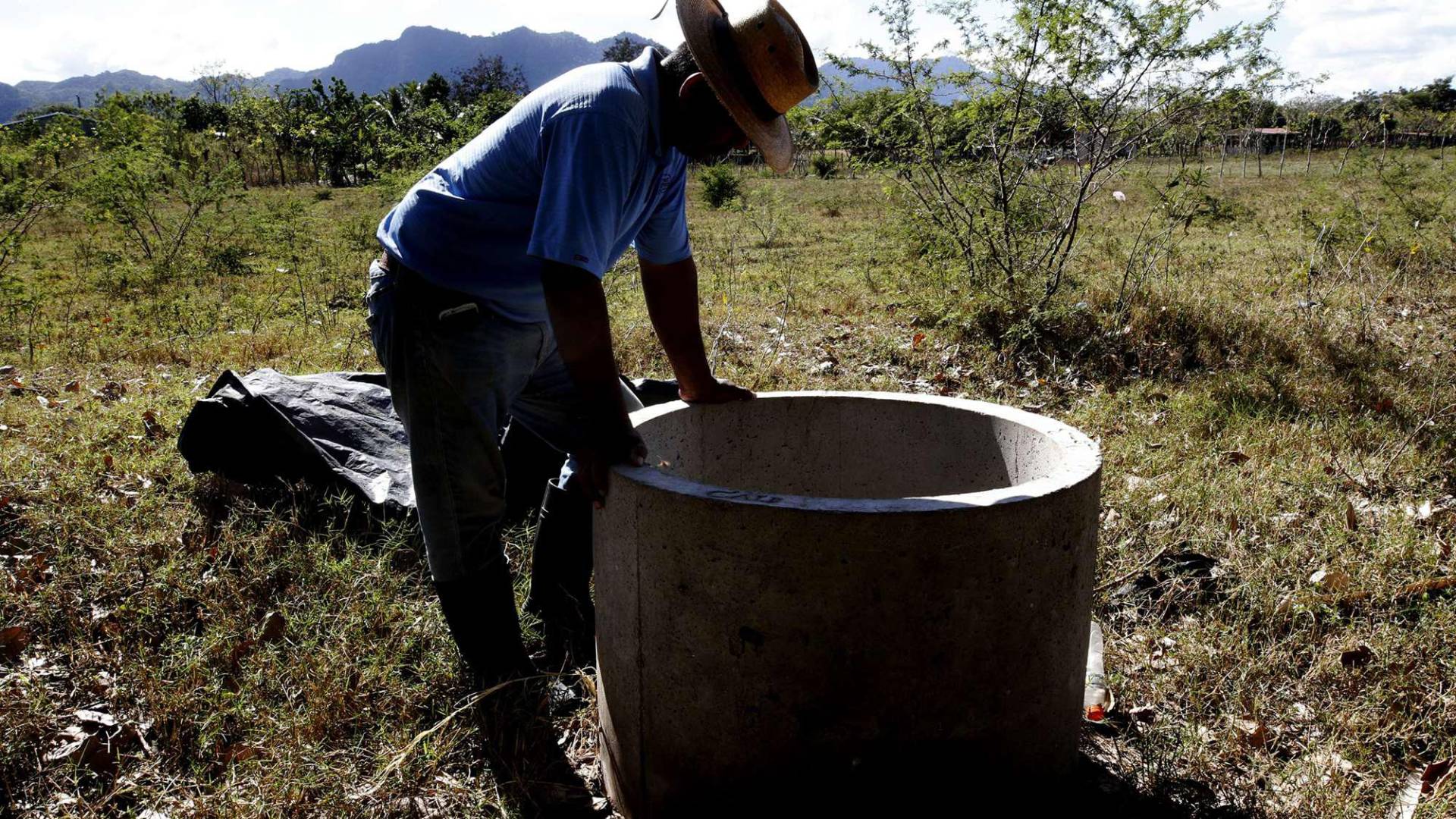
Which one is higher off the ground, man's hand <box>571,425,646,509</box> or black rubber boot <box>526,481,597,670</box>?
man's hand <box>571,425,646,509</box>

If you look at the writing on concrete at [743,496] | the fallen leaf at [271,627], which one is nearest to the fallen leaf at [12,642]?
the fallen leaf at [271,627]

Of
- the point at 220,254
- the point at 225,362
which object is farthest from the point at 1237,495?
the point at 220,254

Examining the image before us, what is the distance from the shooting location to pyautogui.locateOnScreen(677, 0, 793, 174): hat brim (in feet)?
6.18

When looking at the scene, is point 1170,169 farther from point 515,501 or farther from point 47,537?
point 47,537

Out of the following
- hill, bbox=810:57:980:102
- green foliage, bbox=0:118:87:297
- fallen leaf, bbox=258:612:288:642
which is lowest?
fallen leaf, bbox=258:612:288:642

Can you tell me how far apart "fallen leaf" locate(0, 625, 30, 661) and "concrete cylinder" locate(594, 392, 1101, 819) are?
1806mm

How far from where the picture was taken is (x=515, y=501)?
342 centimetres

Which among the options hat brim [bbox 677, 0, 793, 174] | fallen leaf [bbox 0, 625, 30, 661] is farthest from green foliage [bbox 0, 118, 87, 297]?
hat brim [bbox 677, 0, 793, 174]

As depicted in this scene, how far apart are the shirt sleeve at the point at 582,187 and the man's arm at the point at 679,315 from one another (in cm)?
63

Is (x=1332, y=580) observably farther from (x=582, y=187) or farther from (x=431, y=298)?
(x=431, y=298)

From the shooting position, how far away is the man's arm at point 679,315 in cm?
246

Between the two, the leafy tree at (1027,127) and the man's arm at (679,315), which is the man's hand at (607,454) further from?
the leafy tree at (1027,127)

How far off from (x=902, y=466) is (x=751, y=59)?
A: 116 centimetres

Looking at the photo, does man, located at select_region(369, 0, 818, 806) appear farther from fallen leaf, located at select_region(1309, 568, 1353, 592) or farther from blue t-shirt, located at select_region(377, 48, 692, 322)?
fallen leaf, located at select_region(1309, 568, 1353, 592)
